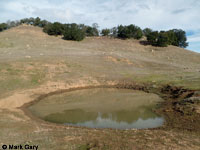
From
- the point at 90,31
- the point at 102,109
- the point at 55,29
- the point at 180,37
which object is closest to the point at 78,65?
the point at 102,109

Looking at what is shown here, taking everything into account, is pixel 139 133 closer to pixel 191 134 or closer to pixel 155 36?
pixel 191 134

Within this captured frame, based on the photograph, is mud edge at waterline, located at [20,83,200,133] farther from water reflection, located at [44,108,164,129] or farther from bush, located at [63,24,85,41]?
bush, located at [63,24,85,41]

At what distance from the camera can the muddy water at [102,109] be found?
15769 millimetres

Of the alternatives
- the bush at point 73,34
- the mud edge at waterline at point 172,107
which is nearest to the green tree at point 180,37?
the bush at point 73,34

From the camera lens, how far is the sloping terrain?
1066 centimetres

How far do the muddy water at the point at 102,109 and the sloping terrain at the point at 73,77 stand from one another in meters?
2.36

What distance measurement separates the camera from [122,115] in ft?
58.3

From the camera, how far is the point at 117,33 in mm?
70688

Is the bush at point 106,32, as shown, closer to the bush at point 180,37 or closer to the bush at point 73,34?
the bush at point 73,34

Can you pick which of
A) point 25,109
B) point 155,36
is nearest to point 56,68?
point 25,109

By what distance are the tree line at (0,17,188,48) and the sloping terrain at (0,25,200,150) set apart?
286 cm

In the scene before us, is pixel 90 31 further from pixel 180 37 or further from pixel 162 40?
pixel 180 37

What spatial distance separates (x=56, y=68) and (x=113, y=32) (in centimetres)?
4599

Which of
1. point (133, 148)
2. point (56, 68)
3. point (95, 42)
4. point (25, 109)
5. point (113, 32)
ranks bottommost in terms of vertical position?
point (25, 109)
